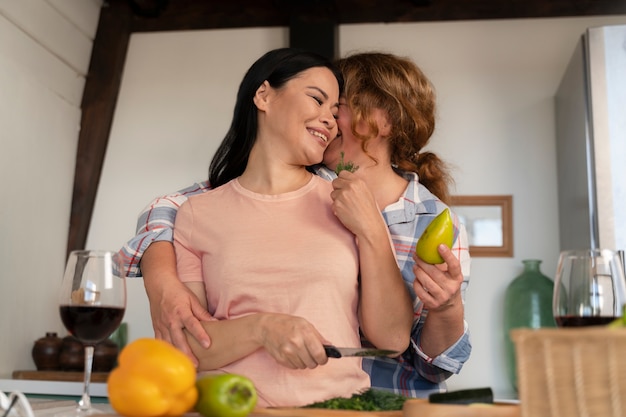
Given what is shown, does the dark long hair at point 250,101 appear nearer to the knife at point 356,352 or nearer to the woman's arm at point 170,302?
the woman's arm at point 170,302

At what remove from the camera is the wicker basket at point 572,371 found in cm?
76

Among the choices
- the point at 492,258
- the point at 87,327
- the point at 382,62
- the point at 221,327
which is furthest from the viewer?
the point at 492,258

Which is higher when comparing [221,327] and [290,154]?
[290,154]

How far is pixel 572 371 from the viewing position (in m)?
0.77

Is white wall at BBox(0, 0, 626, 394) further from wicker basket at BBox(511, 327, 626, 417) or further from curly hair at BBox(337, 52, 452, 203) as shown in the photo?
wicker basket at BBox(511, 327, 626, 417)

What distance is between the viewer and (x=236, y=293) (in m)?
1.53

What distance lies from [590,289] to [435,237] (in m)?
0.33

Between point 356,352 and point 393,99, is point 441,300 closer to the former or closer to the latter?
point 356,352

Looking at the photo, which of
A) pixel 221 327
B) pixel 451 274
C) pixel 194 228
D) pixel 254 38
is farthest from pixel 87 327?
pixel 254 38

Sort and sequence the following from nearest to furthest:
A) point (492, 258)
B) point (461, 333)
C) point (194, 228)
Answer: point (194, 228) → point (461, 333) → point (492, 258)

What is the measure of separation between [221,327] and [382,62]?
99 cm

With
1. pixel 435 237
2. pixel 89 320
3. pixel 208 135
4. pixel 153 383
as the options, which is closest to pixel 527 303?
pixel 208 135

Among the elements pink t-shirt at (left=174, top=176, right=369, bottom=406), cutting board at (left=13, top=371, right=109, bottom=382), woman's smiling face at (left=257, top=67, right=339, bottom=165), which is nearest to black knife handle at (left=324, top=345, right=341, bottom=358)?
pink t-shirt at (left=174, top=176, right=369, bottom=406)

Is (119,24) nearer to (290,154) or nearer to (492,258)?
(492,258)
